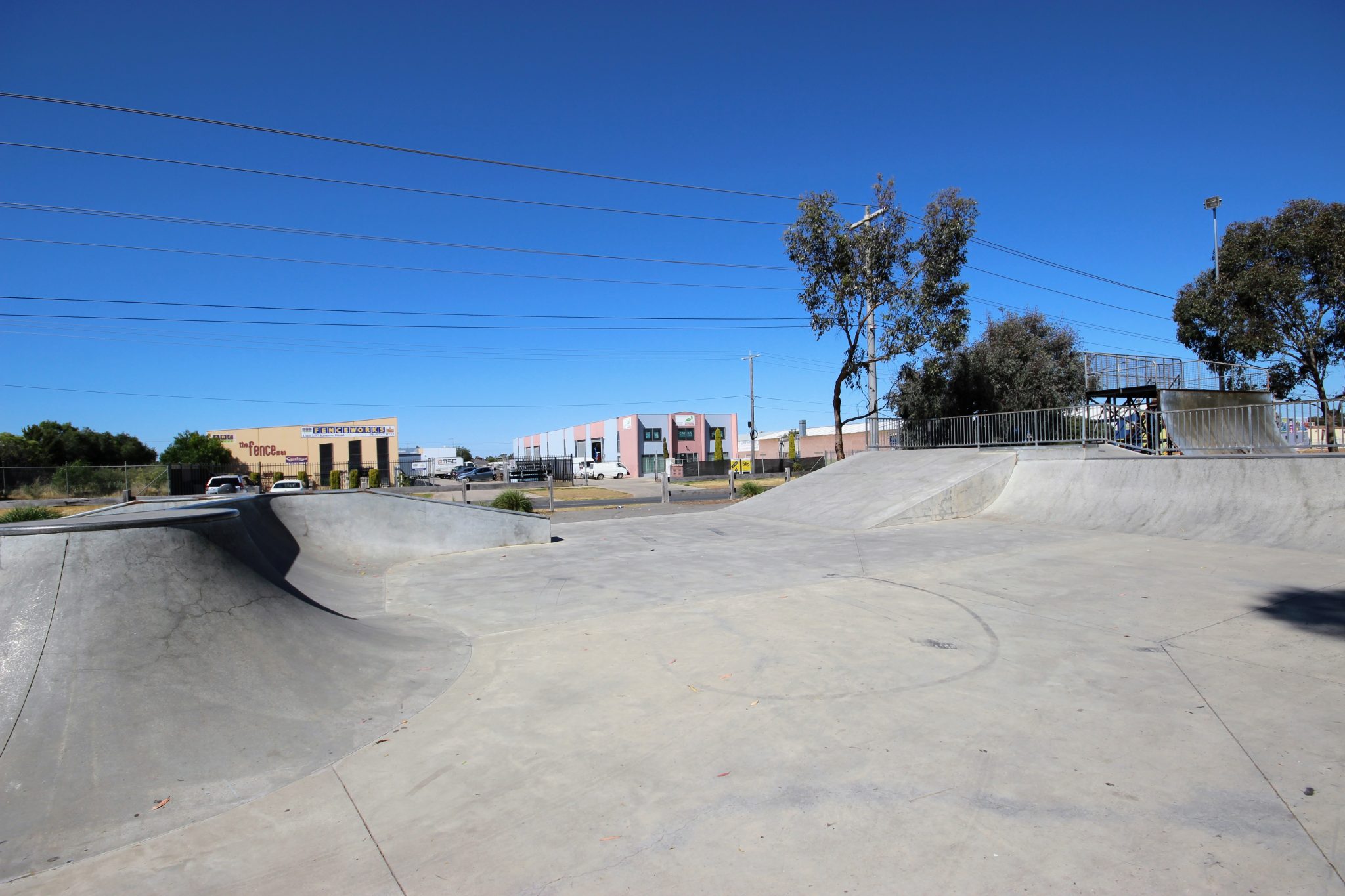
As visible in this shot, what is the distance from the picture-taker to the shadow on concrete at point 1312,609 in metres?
6.01

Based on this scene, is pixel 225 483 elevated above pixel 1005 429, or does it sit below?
below

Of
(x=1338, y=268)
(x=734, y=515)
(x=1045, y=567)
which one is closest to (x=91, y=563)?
(x=1045, y=567)

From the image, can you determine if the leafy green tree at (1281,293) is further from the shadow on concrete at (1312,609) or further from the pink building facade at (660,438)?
the pink building facade at (660,438)

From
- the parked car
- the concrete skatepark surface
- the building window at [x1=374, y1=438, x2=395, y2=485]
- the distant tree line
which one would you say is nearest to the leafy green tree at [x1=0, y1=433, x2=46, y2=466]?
the distant tree line

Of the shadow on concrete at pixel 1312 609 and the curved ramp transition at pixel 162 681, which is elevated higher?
the curved ramp transition at pixel 162 681

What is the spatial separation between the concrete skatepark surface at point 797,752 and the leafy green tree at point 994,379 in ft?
53.8

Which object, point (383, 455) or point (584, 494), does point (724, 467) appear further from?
point (383, 455)

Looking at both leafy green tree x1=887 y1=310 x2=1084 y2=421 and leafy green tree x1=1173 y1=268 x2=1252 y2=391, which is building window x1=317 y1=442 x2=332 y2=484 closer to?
leafy green tree x1=887 y1=310 x2=1084 y2=421

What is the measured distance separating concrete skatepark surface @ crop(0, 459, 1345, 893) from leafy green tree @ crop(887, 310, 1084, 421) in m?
16.4

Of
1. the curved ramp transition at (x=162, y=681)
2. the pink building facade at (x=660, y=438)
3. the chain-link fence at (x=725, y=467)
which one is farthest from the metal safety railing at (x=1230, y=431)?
the pink building facade at (x=660, y=438)

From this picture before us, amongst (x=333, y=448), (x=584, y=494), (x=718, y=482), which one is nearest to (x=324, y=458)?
(x=333, y=448)

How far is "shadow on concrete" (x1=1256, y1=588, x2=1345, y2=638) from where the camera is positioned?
19.7 feet

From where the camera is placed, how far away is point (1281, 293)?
2195 centimetres

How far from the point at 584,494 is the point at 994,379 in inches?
793
